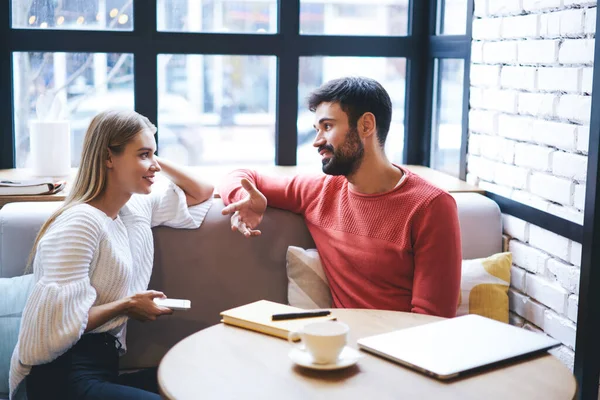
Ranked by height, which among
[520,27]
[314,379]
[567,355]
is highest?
[520,27]

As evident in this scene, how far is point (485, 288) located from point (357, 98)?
0.75m

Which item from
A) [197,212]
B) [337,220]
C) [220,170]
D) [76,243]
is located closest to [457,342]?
[337,220]

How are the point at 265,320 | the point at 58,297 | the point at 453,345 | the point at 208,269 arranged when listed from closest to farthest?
the point at 453,345 < the point at 265,320 < the point at 58,297 < the point at 208,269

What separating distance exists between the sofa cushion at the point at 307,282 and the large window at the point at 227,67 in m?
0.89

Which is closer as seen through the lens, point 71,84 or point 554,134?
point 554,134

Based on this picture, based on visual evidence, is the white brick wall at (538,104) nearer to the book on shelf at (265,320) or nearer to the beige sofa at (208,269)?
the beige sofa at (208,269)

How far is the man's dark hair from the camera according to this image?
2.26 metres

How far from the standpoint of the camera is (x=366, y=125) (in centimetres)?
229

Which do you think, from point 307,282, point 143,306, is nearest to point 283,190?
point 307,282

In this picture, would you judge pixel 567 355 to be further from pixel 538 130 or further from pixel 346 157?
pixel 346 157

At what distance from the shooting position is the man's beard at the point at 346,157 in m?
2.25

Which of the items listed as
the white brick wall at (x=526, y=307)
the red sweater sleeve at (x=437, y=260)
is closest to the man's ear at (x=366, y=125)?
the red sweater sleeve at (x=437, y=260)

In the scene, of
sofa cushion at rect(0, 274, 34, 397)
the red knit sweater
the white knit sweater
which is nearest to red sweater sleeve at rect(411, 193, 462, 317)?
the red knit sweater

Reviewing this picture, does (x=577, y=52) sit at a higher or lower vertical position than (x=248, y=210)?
higher
